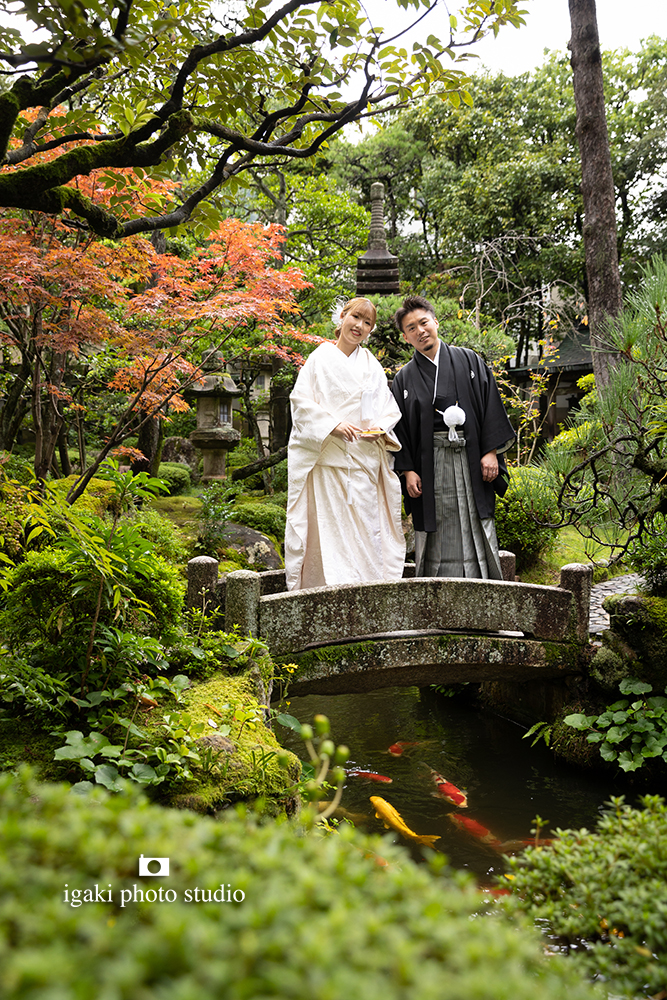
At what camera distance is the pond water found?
12.6 feet

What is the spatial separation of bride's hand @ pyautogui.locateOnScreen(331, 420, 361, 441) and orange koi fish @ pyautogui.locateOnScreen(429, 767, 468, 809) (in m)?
2.44

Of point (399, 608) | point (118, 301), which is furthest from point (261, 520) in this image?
point (399, 608)

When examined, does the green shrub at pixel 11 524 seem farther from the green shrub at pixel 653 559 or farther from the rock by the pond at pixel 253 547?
the green shrub at pixel 653 559

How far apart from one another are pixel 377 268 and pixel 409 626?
6367mm

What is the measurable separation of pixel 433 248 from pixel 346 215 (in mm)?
8335

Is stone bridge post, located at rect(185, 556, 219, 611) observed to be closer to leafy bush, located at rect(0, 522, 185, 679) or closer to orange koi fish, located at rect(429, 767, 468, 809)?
leafy bush, located at rect(0, 522, 185, 679)

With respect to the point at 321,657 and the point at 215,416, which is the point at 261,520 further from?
the point at 321,657

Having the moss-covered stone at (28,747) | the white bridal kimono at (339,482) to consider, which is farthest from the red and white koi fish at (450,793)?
the moss-covered stone at (28,747)

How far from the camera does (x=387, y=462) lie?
5.39 meters

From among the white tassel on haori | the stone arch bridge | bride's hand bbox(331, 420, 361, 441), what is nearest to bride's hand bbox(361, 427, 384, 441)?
bride's hand bbox(331, 420, 361, 441)

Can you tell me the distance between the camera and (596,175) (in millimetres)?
8219

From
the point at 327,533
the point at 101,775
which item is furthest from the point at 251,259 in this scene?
the point at 101,775

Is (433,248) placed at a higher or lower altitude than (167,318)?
higher

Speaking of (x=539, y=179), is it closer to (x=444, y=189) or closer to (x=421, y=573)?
(x=444, y=189)
